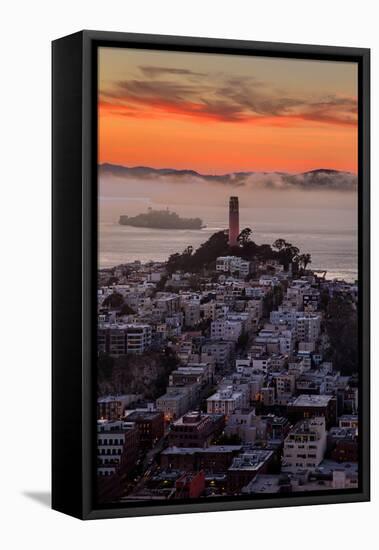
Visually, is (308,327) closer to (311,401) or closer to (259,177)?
(311,401)

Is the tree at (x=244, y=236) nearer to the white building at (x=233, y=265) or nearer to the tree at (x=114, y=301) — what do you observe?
the white building at (x=233, y=265)

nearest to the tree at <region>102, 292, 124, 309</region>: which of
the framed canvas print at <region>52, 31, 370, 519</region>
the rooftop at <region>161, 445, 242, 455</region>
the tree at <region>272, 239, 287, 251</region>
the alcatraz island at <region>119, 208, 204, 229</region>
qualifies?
the framed canvas print at <region>52, 31, 370, 519</region>

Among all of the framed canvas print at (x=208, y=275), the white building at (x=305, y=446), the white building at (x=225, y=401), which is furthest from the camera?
the white building at (x=305, y=446)

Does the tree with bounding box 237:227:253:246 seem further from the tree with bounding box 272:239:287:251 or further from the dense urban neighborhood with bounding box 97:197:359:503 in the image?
the tree with bounding box 272:239:287:251

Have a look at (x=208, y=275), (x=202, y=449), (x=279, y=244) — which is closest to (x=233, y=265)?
(x=208, y=275)

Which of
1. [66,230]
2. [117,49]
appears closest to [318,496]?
[66,230]

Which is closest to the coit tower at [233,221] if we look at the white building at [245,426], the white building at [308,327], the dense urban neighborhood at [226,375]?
the dense urban neighborhood at [226,375]
